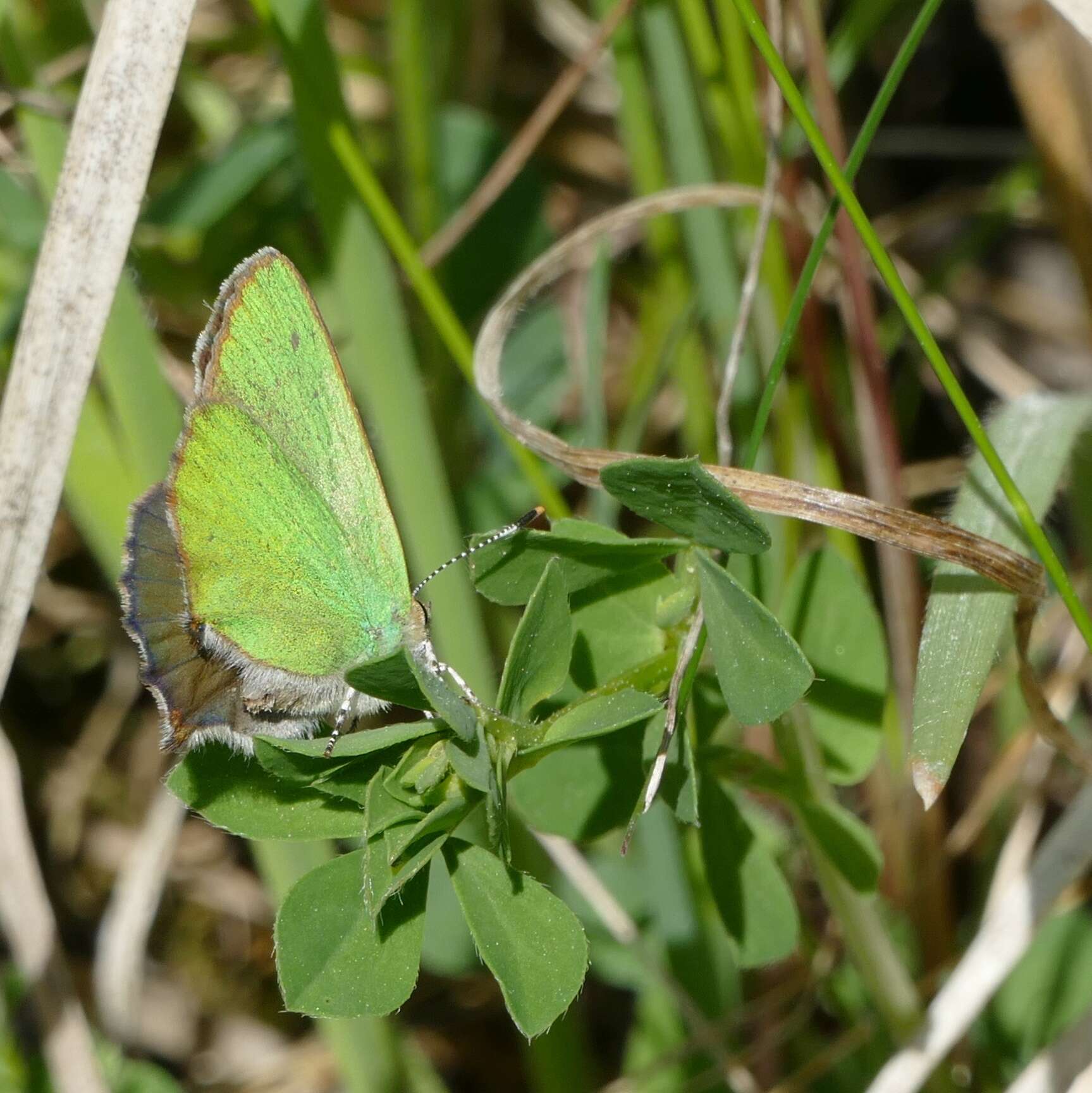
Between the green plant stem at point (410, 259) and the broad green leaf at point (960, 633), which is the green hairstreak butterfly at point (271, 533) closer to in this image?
the green plant stem at point (410, 259)

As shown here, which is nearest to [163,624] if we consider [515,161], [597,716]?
[597,716]

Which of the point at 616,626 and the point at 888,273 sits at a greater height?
the point at 888,273

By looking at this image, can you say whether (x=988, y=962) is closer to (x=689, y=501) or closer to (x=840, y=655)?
(x=840, y=655)

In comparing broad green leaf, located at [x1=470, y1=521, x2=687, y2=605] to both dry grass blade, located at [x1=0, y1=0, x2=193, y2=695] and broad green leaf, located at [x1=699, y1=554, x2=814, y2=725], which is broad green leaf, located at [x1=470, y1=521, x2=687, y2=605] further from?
dry grass blade, located at [x1=0, y1=0, x2=193, y2=695]

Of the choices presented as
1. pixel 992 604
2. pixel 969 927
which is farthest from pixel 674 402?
pixel 992 604

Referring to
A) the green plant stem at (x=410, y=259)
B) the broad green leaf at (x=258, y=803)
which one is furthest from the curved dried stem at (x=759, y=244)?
the broad green leaf at (x=258, y=803)
